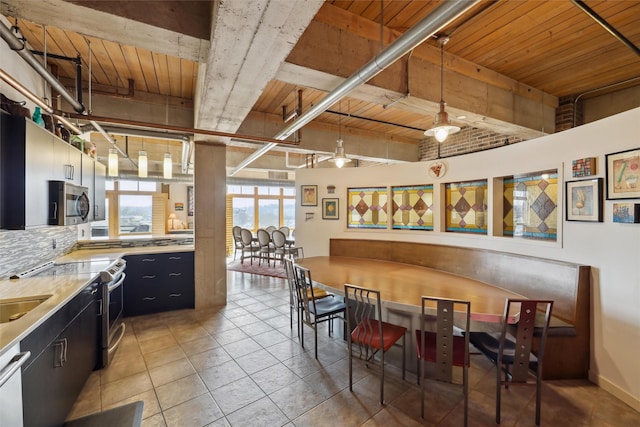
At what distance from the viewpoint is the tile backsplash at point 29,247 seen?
2.21 meters

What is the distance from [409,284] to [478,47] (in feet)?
7.69

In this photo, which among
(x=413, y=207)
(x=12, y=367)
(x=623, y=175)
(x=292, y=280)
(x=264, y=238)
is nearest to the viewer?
(x=12, y=367)

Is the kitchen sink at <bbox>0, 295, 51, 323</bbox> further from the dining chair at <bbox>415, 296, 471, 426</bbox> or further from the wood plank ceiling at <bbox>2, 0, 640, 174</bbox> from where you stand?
the dining chair at <bbox>415, 296, 471, 426</bbox>

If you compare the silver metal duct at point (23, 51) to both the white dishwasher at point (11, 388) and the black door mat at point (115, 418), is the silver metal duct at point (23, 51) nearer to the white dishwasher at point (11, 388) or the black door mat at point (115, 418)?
the white dishwasher at point (11, 388)

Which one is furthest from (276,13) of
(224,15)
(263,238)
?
(263,238)

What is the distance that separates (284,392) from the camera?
219 centimetres

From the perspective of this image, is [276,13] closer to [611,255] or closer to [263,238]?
[611,255]

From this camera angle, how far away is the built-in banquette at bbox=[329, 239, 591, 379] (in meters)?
2.29

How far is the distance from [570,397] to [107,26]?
4196 millimetres

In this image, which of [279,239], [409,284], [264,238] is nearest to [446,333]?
[409,284]

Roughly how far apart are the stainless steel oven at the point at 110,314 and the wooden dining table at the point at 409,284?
6.58 ft

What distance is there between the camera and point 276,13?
4.69 feet

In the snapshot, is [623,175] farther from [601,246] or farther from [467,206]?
[467,206]

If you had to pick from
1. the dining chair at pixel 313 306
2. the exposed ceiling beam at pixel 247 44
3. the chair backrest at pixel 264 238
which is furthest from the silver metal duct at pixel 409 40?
the chair backrest at pixel 264 238
